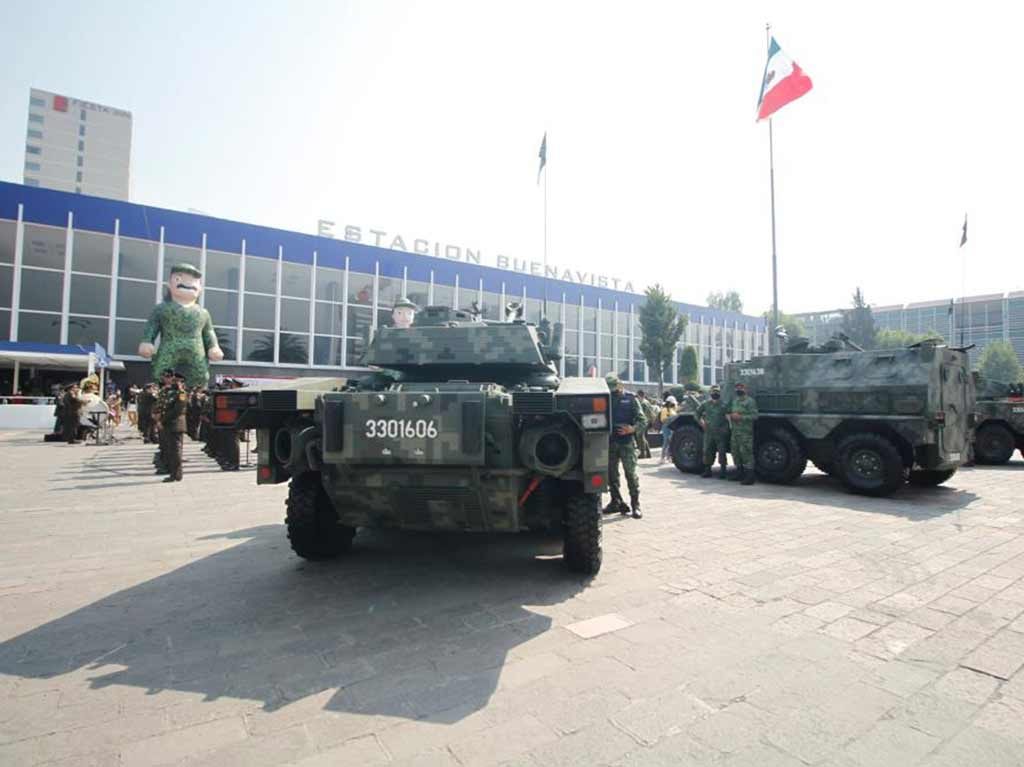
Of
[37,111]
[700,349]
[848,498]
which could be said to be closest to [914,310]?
[700,349]

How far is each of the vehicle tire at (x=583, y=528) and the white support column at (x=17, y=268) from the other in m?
30.5

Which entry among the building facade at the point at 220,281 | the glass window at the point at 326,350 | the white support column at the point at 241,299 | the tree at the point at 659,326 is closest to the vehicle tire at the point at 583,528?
the building facade at the point at 220,281

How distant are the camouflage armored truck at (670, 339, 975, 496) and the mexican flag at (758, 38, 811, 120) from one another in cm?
909

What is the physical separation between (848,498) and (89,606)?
8910 millimetres

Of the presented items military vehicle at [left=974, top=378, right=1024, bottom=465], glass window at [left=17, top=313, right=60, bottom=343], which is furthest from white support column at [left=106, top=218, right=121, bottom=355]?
military vehicle at [left=974, top=378, right=1024, bottom=465]

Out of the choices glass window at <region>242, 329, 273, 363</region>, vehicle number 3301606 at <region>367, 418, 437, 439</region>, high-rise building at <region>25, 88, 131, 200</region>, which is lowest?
vehicle number 3301606 at <region>367, 418, 437, 439</region>

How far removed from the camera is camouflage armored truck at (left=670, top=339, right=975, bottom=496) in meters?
8.12

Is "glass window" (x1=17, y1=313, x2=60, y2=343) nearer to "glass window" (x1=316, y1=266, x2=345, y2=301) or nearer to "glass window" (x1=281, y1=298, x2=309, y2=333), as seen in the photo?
"glass window" (x1=281, y1=298, x2=309, y2=333)

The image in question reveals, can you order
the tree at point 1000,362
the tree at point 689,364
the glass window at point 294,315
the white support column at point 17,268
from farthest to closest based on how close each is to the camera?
1. the tree at point 1000,362
2. the tree at point 689,364
3. the glass window at point 294,315
4. the white support column at point 17,268

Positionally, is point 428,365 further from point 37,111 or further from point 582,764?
point 37,111

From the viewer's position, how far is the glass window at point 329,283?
3147 cm

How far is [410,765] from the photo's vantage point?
1996 millimetres

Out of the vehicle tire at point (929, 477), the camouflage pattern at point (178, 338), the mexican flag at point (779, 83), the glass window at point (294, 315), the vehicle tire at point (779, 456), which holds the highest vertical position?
the mexican flag at point (779, 83)

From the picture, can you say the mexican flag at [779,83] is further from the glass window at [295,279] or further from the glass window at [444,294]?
the glass window at [295,279]
